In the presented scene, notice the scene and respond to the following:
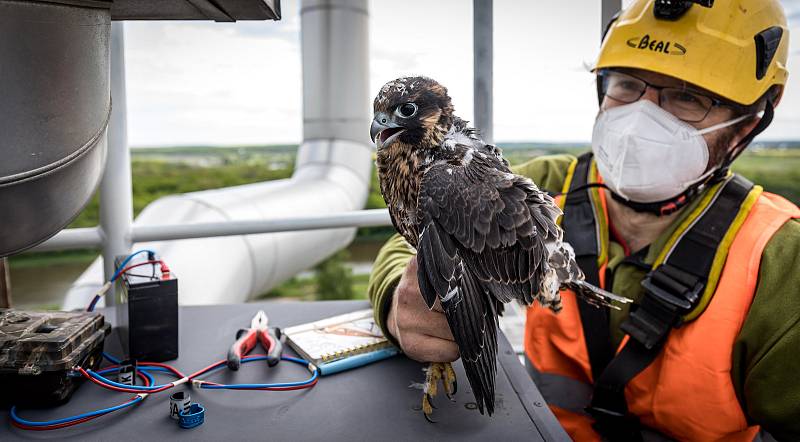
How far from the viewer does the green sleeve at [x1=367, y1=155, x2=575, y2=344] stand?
1141 millimetres

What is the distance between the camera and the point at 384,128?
0.93 m

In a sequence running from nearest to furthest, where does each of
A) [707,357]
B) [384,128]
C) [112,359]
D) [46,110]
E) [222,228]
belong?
1. [46,110]
2. [384,128]
3. [112,359]
4. [707,357]
5. [222,228]

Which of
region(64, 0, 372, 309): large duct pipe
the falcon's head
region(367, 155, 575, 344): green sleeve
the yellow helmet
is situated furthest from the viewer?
region(64, 0, 372, 309): large duct pipe

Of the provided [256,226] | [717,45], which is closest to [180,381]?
[256,226]

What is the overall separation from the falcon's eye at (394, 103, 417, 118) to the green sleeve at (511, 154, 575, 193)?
83 centimetres

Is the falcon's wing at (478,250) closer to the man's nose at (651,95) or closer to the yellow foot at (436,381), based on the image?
the yellow foot at (436,381)

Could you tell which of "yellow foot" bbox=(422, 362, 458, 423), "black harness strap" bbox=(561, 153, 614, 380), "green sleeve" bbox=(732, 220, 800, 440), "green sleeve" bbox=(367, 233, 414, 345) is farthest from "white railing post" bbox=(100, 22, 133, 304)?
"green sleeve" bbox=(732, 220, 800, 440)

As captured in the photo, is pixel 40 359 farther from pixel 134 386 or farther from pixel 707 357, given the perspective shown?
pixel 707 357

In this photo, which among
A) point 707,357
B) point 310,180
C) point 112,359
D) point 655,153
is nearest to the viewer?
point 112,359

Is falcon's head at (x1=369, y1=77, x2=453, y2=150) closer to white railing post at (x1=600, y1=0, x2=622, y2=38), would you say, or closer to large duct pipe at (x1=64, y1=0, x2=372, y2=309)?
white railing post at (x1=600, y1=0, x2=622, y2=38)

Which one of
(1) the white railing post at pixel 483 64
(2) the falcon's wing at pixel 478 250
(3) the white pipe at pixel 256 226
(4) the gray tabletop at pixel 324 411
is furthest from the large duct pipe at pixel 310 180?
(2) the falcon's wing at pixel 478 250

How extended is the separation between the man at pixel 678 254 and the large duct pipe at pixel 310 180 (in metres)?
1.65

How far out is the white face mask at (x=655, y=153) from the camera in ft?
4.31

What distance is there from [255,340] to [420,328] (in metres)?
0.39
